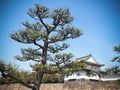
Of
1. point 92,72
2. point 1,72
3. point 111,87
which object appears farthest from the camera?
point 92,72

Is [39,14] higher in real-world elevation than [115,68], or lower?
higher

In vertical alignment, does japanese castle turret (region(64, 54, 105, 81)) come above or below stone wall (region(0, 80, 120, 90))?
above

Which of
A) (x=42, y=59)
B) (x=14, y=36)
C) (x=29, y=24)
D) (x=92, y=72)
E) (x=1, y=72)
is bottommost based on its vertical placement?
(x=1, y=72)

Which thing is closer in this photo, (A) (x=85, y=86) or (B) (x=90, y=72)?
(A) (x=85, y=86)

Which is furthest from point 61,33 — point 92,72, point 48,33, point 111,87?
point 92,72

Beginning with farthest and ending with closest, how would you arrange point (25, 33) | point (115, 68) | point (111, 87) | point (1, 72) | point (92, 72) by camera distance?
point (92, 72), point (111, 87), point (115, 68), point (25, 33), point (1, 72)

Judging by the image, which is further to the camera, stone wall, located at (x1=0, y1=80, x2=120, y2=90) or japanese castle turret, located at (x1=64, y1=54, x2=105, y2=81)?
japanese castle turret, located at (x1=64, y1=54, x2=105, y2=81)

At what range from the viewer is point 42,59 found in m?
7.39

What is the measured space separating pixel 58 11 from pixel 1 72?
3051 mm

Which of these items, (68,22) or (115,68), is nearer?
(68,22)

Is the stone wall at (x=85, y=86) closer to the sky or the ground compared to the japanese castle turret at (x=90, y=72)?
closer to the ground

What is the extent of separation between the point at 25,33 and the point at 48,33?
2.93 feet

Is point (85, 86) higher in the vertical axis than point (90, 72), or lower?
lower

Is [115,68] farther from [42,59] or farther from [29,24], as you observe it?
[29,24]
